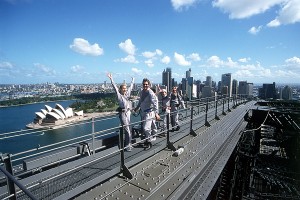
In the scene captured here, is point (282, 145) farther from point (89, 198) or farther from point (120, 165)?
point (89, 198)

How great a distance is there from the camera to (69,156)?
5121mm

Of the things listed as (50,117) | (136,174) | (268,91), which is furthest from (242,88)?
(50,117)

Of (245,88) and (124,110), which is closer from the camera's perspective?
(124,110)

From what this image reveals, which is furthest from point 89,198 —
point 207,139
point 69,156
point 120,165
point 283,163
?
point 283,163

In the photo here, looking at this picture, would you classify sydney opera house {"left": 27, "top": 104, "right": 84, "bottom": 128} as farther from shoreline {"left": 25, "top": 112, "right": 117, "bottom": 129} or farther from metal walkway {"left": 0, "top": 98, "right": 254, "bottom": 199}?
metal walkway {"left": 0, "top": 98, "right": 254, "bottom": 199}

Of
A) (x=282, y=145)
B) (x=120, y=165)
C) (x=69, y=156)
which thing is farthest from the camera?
(x=282, y=145)

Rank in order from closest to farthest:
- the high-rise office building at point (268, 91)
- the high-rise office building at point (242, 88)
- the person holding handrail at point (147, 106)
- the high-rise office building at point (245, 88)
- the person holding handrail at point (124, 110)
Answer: the person holding handrail at point (124, 110)
the person holding handrail at point (147, 106)
the high-rise office building at point (268, 91)
the high-rise office building at point (245, 88)
the high-rise office building at point (242, 88)

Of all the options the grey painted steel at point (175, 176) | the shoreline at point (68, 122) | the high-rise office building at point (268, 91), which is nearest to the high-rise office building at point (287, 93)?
the high-rise office building at point (268, 91)

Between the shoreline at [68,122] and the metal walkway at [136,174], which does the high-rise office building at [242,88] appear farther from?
the metal walkway at [136,174]

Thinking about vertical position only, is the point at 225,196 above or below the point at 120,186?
below

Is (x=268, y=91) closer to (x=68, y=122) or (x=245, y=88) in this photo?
(x=245, y=88)

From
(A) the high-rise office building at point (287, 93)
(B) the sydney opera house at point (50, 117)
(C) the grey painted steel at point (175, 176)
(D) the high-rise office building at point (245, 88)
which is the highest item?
(D) the high-rise office building at point (245, 88)

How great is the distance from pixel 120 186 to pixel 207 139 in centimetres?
415

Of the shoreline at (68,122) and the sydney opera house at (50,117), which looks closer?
the shoreline at (68,122)
